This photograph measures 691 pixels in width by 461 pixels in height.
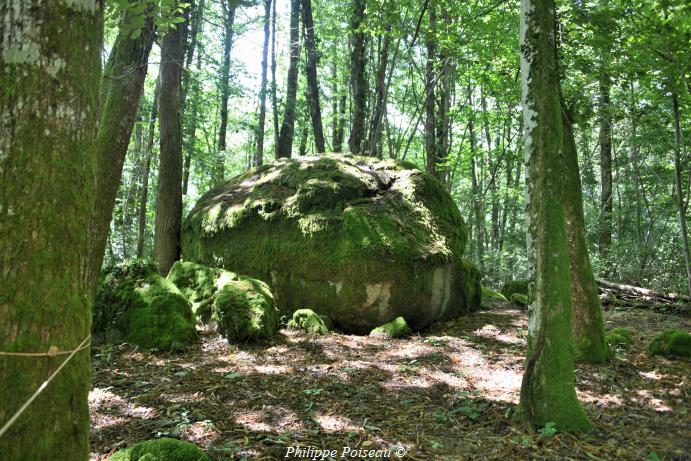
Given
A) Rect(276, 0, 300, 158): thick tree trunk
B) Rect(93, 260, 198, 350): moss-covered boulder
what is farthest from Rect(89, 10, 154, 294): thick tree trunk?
Rect(276, 0, 300, 158): thick tree trunk

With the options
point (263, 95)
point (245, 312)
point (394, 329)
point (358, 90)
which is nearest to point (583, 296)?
point (394, 329)

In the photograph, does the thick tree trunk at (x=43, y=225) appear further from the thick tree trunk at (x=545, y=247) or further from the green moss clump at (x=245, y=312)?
the green moss clump at (x=245, y=312)

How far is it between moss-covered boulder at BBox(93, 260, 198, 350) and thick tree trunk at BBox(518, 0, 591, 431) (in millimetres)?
4067

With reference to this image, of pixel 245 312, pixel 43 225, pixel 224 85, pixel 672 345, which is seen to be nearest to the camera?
pixel 43 225

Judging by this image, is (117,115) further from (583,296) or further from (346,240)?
(583,296)

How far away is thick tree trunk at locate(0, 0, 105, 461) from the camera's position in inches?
64.6

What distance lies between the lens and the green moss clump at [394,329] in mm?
6543

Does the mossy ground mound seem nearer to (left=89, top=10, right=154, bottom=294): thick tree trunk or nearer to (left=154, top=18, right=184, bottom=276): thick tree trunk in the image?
(left=89, top=10, right=154, bottom=294): thick tree trunk

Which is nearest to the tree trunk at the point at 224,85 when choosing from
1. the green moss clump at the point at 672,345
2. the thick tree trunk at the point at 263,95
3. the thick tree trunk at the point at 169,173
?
the thick tree trunk at the point at 263,95

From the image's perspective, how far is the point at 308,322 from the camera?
6570 millimetres

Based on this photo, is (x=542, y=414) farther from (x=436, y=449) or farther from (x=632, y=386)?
(x=632, y=386)

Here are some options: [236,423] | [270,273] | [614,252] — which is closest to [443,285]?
[270,273]

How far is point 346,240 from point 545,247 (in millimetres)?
3872

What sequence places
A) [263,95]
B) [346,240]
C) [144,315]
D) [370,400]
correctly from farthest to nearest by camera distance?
[263,95]
[346,240]
[144,315]
[370,400]
